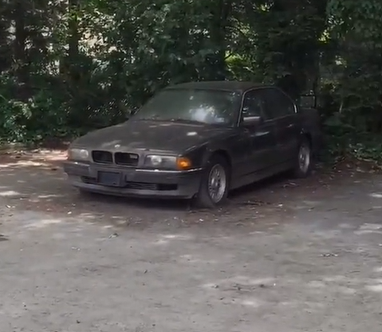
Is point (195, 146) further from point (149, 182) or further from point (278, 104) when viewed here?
point (278, 104)

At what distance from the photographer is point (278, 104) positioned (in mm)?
11031

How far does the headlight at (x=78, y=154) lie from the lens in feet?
30.6

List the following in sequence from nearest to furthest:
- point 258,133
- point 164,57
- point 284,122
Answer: point 258,133 → point 284,122 → point 164,57

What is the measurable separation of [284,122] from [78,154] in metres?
3.16

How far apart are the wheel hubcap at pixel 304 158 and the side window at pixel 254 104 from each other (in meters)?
1.25

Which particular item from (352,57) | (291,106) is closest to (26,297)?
(291,106)

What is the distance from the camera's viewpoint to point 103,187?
924cm

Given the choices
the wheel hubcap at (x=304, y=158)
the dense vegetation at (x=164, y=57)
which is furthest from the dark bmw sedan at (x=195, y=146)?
the dense vegetation at (x=164, y=57)

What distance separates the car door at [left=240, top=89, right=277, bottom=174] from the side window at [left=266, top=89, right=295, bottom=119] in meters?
0.18

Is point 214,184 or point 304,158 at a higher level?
point 304,158

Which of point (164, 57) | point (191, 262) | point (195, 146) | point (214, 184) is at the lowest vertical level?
point (191, 262)

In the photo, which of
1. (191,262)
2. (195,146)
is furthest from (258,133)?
(191,262)

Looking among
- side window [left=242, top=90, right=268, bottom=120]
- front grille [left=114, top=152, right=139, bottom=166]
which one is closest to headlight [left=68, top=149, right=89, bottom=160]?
front grille [left=114, top=152, right=139, bottom=166]

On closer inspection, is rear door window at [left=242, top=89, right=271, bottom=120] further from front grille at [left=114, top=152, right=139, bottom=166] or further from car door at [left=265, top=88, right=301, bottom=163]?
front grille at [left=114, top=152, right=139, bottom=166]
